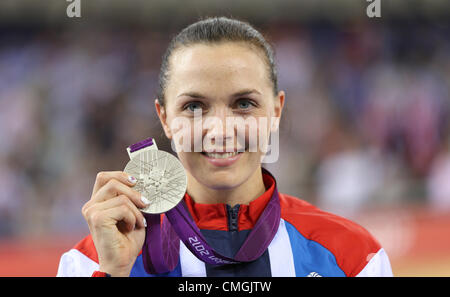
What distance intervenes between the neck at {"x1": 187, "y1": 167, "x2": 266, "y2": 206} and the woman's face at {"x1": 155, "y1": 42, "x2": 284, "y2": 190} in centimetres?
7

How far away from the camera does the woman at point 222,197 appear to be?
58.6 inches

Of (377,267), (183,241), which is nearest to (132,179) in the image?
(183,241)

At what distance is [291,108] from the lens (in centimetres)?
523

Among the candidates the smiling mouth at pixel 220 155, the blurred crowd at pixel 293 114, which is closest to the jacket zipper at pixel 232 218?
the smiling mouth at pixel 220 155

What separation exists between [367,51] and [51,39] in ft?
14.5

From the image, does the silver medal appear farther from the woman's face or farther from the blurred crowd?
the blurred crowd

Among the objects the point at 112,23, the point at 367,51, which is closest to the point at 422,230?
the point at 367,51

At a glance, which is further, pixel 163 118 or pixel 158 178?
pixel 163 118

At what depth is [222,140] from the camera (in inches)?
61.0

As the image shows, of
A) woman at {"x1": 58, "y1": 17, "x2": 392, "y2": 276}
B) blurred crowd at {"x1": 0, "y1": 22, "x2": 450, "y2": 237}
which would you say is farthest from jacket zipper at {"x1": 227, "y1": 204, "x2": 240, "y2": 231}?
blurred crowd at {"x1": 0, "y1": 22, "x2": 450, "y2": 237}

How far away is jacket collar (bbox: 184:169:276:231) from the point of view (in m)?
1.70

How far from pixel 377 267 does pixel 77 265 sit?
926mm

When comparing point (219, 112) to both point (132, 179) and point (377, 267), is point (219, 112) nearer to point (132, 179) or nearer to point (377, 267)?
point (132, 179)

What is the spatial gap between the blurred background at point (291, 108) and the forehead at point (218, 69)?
3410 millimetres
